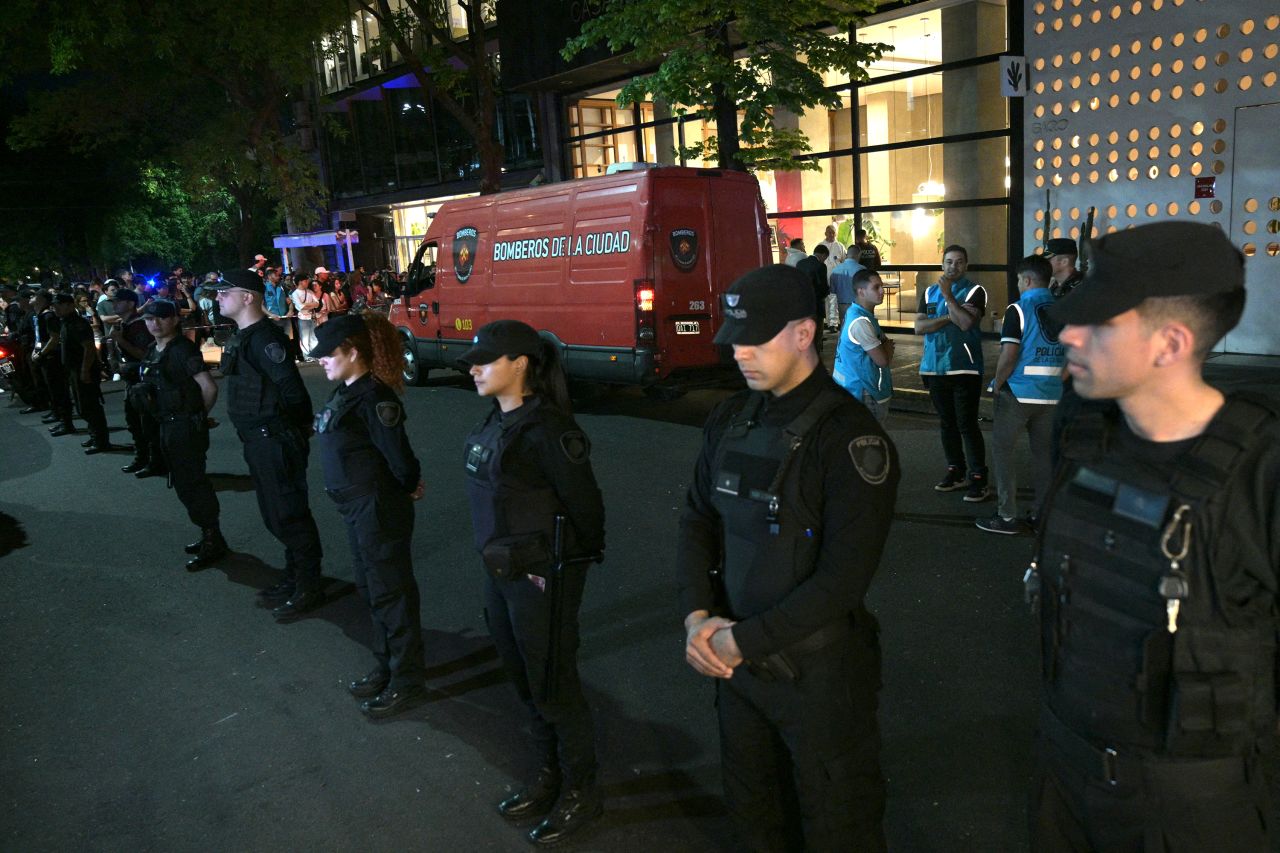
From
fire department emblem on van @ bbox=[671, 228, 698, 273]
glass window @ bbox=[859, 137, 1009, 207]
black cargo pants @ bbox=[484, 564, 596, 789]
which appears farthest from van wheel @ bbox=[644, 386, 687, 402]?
black cargo pants @ bbox=[484, 564, 596, 789]

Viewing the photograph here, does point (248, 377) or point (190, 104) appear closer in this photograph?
point (248, 377)

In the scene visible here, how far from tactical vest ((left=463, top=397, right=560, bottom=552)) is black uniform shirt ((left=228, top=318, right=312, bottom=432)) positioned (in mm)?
2468

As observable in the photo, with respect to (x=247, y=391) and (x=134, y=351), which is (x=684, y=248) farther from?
(x=134, y=351)

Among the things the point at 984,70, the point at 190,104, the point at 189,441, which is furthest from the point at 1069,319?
the point at 190,104

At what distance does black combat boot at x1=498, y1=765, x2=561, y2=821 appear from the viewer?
3309 mm

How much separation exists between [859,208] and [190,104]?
28.0 meters

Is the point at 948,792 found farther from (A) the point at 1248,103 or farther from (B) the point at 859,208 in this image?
(B) the point at 859,208

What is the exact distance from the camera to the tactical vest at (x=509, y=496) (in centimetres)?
318

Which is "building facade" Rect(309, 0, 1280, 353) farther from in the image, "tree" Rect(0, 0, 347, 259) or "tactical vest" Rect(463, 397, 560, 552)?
"tactical vest" Rect(463, 397, 560, 552)

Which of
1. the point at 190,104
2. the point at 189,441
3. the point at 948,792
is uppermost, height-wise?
the point at 190,104

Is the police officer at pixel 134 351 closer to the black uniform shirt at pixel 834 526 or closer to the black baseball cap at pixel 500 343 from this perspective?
the black baseball cap at pixel 500 343

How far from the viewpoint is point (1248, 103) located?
1049cm

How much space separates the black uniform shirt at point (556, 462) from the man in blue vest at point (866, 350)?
345cm

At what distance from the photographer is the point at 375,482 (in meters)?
4.16
